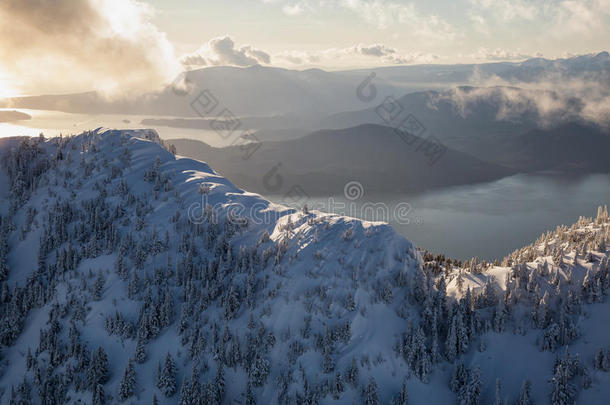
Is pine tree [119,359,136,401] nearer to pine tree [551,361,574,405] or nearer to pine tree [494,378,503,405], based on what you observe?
pine tree [494,378,503,405]

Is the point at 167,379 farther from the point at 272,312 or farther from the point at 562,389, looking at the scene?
the point at 562,389

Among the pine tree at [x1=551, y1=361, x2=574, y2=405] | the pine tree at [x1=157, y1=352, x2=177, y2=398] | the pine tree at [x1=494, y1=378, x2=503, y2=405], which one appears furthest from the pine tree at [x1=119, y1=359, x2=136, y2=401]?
the pine tree at [x1=551, y1=361, x2=574, y2=405]

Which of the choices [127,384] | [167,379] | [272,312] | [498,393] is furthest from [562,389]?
[127,384]

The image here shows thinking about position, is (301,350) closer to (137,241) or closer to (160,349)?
(160,349)

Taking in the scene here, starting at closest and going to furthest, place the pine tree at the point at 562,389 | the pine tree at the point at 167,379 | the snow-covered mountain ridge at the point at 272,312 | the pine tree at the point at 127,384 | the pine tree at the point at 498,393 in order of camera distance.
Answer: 1. the pine tree at the point at 562,389
2. the pine tree at the point at 498,393
3. the snow-covered mountain ridge at the point at 272,312
4. the pine tree at the point at 127,384
5. the pine tree at the point at 167,379

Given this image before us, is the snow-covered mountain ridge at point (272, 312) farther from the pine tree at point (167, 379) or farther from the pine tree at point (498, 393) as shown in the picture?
the pine tree at point (498, 393)

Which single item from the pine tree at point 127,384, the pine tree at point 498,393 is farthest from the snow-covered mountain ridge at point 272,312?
the pine tree at point 498,393
